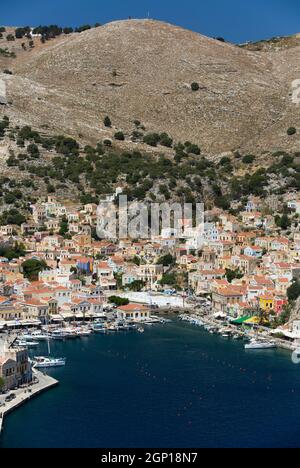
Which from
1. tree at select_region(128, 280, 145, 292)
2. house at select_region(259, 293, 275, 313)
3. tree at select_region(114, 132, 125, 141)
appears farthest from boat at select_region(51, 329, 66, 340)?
tree at select_region(114, 132, 125, 141)

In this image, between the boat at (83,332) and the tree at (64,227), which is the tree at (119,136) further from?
the boat at (83,332)

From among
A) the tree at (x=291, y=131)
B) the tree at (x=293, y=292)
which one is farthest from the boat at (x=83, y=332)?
the tree at (x=291, y=131)

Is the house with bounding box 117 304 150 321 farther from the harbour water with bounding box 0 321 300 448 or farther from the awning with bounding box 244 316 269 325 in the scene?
the awning with bounding box 244 316 269 325

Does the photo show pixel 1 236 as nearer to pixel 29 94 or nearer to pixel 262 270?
pixel 262 270

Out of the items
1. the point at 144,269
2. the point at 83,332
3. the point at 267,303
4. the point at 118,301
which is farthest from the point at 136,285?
the point at 83,332

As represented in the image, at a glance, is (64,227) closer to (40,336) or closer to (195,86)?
(40,336)
